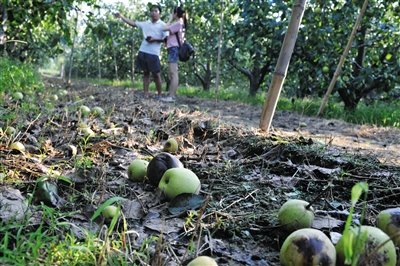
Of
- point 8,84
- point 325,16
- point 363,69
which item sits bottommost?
point 8,84

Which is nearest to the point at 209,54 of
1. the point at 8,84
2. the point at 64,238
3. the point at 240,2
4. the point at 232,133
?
the point at 240,2

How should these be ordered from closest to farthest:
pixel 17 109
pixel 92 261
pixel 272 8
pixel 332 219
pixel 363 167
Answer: pixel 92 261 < pixel 332 219 < pixel 363 167 < pixel 17 109 < pixel 272 8

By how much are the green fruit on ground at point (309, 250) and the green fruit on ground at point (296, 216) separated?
0.29m

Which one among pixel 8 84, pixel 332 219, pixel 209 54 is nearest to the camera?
pixel 332 219

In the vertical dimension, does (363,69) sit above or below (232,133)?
above

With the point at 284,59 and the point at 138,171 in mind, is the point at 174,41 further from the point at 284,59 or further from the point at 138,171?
the point at 138,171

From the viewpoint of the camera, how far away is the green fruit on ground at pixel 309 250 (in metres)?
1.34

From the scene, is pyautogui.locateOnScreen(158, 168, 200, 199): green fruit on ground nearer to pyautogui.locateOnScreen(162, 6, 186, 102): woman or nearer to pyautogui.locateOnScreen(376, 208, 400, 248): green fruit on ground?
pyautogui.locateOnScreen(376, 208, 400, 248): green fruit on ground

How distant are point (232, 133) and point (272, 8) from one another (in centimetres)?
583

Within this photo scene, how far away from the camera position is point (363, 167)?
2.70m

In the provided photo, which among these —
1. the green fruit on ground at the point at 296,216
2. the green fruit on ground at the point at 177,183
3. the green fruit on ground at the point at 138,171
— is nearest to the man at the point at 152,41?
the green fruit on ground at the point at 138,171

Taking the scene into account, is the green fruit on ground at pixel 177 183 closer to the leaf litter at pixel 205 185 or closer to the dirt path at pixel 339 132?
the leaf litter at pixel 205 185

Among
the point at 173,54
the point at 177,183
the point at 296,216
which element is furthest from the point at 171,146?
the point at 173,54

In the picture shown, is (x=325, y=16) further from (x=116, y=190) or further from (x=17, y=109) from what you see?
(x=116, y=190)
